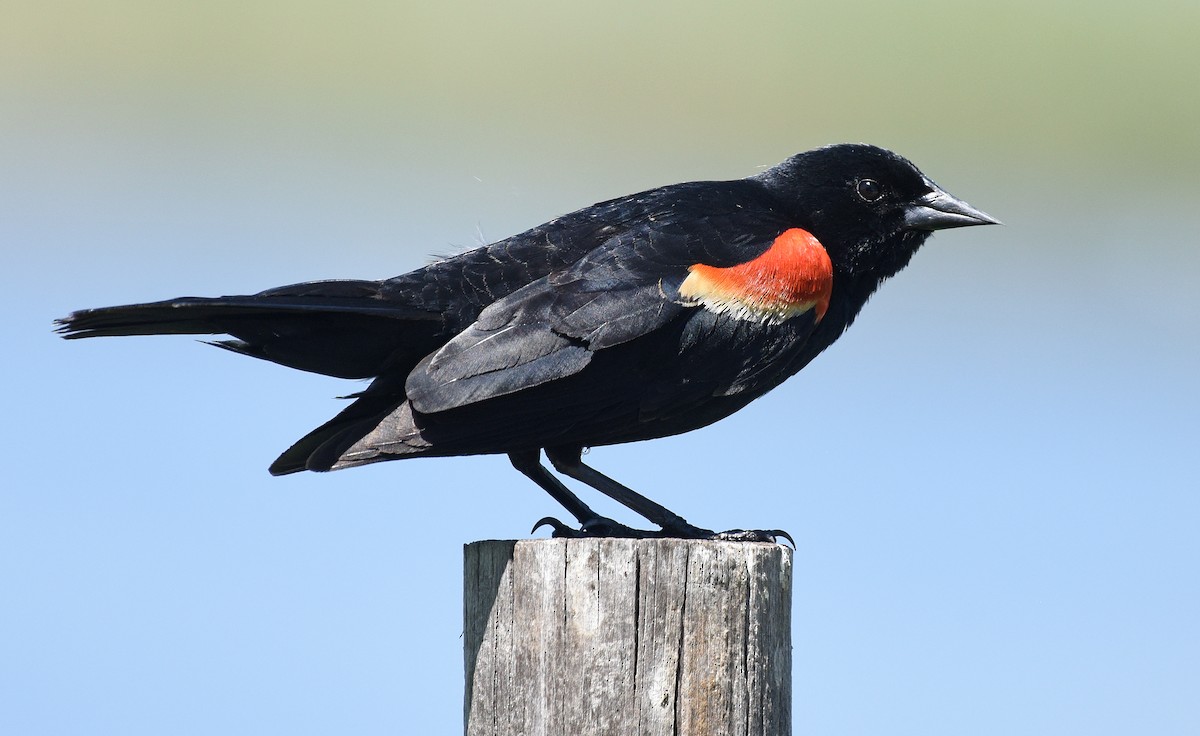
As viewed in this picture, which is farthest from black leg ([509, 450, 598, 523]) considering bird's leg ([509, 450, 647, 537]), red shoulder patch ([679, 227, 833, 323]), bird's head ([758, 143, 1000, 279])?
bird's head ([758, 143, 1000, 279])

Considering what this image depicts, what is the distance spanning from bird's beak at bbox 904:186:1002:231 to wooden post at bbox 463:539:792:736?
2.31 meters

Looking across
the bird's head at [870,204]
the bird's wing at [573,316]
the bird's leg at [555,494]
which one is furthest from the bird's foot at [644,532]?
the bird's head at [870,204]

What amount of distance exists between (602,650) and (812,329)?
1.82 m

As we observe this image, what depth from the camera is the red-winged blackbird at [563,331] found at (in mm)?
3869

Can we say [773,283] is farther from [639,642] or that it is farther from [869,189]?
[639,642]

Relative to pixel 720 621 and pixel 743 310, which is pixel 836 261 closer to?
pixel 743 310

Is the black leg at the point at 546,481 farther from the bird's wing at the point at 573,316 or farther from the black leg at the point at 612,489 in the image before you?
the bird's wing at the point at 573,316

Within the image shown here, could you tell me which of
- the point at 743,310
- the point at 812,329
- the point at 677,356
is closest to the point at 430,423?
the point at 677,356

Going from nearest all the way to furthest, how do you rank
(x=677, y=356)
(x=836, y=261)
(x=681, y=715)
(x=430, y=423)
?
(x=681, y=715) < (x=430, y=423) < (x=677, y=356) < (x=836, y=261)

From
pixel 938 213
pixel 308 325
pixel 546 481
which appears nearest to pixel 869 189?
pixel 938 213

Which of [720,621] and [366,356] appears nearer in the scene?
[720,621]

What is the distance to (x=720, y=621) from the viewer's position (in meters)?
3.11

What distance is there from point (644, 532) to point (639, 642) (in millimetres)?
1033

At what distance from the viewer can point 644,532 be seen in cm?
412
